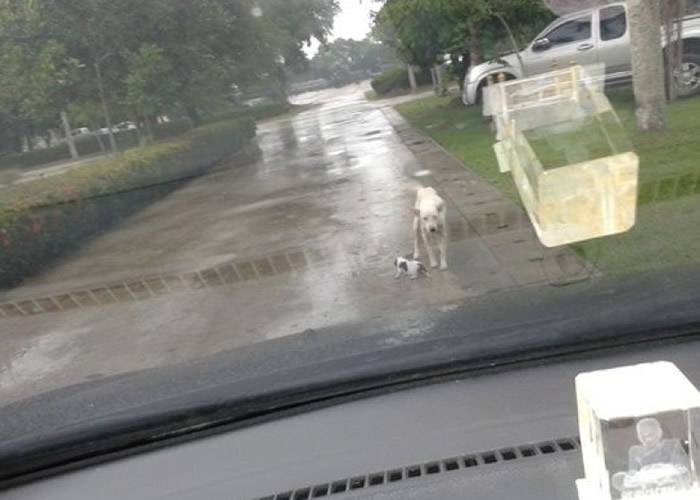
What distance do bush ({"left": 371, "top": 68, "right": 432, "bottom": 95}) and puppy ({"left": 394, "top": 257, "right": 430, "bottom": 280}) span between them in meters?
2.53

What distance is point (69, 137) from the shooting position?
8.23 metres

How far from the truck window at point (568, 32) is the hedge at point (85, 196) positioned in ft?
11.6

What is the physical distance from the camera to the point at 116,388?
352cm

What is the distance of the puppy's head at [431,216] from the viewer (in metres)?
7.91

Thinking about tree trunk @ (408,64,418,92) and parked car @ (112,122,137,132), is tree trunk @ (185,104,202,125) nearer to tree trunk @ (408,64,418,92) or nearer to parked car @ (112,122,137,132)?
parked car @ (112,122,137,132)

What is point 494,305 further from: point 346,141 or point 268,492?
point 346,141

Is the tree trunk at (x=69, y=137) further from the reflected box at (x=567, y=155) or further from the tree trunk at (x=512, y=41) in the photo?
the tree trunk at (x=512, y=41)

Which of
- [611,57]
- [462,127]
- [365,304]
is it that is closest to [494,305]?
[365,304]

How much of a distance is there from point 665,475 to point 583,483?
0.77 feet

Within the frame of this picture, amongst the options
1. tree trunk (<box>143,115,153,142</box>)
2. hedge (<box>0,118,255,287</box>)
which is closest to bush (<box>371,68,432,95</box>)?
hedge (<box>0,118,255,287</box>)

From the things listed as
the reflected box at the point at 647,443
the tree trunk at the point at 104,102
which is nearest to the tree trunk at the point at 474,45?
the tree trunk at the point at 104,102

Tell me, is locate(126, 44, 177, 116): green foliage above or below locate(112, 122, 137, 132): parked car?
above

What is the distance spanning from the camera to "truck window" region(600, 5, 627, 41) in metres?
11.8

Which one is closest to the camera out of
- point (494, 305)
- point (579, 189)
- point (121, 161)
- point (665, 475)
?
point (665, 475)
